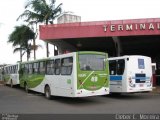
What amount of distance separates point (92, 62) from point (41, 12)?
67.6 feet

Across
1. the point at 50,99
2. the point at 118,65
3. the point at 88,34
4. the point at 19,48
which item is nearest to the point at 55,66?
the point at 50,99

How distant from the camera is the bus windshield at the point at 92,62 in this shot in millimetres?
13688

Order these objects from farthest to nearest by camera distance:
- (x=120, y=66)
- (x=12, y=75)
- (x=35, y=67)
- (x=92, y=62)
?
1. (x=12, y=75)
2. (x=35, y=67)
3. (x=120, y=66)
4. (x=92, y=62)

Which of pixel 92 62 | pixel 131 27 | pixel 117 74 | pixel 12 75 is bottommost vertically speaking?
pixel 12 75

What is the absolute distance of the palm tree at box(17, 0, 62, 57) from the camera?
1288 inches

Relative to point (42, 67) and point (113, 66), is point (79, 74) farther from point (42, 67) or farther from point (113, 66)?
point (42, 67)

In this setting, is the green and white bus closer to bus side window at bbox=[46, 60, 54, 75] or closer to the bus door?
bus side window at bbox=[46, 60, 54, 75]

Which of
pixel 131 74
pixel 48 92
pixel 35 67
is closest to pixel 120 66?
pixel 131 74

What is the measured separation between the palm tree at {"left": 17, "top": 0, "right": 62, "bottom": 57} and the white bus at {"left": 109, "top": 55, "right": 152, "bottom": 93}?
1813cm

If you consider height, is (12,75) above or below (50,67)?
below

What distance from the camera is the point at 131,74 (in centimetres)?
1570

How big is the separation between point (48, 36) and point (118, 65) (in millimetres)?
12073

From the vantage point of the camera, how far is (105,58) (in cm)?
1452

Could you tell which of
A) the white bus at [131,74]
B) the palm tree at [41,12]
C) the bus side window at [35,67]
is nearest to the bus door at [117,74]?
the white bus at [131,74]
